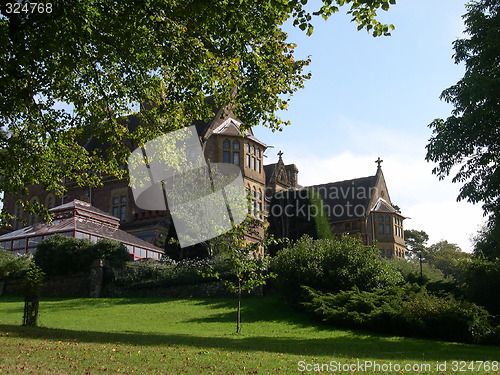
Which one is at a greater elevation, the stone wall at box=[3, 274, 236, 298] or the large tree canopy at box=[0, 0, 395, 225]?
the large tree canopy at box=[0, 0, 395, 225]

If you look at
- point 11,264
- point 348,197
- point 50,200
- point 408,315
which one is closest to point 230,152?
point 50,200

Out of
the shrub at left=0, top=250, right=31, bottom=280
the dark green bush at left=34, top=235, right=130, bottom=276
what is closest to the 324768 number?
the shrub at left=0, top=250, right=31, bottom=280

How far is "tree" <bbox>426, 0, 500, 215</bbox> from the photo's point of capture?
22672 millimetres

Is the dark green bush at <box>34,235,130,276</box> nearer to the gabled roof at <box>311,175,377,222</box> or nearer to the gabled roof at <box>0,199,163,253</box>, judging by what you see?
the gabled roof at <box>0,199,163,253</box>

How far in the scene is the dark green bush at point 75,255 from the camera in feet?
113

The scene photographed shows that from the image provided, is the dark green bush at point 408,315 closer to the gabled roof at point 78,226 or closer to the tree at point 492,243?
the tree at point 492,243

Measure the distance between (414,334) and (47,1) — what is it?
16.6 m

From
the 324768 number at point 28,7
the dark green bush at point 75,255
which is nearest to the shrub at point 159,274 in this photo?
the dark green bush at point 75,255

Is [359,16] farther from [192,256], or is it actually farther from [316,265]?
[192,256]

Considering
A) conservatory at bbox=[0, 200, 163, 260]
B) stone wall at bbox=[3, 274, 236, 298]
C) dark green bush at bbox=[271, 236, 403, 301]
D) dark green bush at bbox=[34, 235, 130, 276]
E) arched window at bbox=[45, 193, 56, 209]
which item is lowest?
stone wall at bbox=[3, 274, 236, 298]

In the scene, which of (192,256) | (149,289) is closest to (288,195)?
(192,256)

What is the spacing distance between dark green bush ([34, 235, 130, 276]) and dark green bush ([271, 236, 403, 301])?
36.8 ft

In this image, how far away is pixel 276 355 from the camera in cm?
1314

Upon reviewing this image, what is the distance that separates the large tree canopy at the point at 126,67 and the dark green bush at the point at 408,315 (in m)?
9.41
